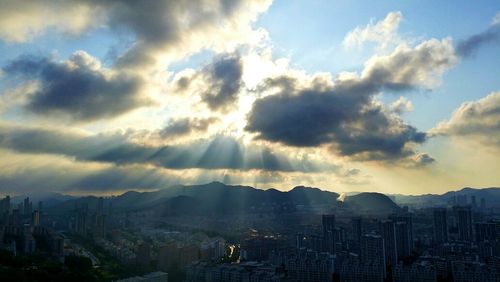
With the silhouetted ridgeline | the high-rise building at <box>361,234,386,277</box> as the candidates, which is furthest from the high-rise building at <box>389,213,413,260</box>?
the silhouetted ridgeline

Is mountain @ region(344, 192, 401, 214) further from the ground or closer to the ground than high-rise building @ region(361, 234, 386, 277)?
further from the ground

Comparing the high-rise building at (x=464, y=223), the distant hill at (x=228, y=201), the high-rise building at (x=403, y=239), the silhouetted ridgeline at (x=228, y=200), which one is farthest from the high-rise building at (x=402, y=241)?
the silhouetted ridgeline at (x=228, y=200)

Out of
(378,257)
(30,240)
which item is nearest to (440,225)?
(378,257)

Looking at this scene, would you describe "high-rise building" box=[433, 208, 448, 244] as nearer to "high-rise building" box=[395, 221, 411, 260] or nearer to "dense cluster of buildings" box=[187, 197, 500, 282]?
"dense cluster of buildings" box=[187, 197, 500, 282]

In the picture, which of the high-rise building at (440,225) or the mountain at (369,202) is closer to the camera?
the high-rise building at (440,225)

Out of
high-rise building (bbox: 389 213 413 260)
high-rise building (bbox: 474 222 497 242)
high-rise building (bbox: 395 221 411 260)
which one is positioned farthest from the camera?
high-rise building (bbox: 474 222 497 242)

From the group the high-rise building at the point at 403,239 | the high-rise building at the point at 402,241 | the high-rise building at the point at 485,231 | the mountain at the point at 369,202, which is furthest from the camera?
the mountain at the point at 369,202

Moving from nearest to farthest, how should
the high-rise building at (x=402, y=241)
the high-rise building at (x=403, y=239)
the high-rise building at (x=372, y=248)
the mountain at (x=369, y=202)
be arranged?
the high-rise building at (x=372, y=248)
the high-rise building at (x=402, y=241)
the high-rise building at (x=403, y=239)
the mountain at (x=369, y=202)

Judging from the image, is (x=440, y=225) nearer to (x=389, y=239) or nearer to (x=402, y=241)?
(x=402, y=241)

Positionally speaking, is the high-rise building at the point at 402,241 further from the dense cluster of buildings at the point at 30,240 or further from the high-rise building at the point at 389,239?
the dense cluster of buildings at the point at 30,240
